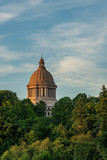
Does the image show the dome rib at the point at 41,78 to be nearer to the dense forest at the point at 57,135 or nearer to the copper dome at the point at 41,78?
the copper dome at the point at 41,78

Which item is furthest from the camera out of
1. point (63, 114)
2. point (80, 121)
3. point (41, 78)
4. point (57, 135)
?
point (41, 78)

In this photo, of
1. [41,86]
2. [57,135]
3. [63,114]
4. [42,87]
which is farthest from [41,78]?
[57,135]

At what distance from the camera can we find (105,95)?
1619 inches

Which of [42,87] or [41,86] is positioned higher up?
[41,86]

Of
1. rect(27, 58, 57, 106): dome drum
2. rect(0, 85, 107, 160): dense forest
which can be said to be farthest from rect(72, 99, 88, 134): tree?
rect(27, 58, 57, 106): dome drum

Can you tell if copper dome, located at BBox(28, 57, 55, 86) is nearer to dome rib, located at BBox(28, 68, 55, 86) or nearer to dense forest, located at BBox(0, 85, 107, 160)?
dome rib, located at BBox(28, 68, 55, 86)

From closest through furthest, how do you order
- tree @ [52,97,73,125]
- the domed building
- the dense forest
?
the dense forest, tree @ [52,97,73,125], the domed building

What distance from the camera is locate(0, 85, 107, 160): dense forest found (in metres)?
38.0

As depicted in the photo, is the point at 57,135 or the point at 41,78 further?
the point at 41,78

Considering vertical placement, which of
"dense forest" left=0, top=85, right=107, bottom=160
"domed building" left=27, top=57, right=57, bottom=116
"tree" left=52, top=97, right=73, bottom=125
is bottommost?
"dense forest" left=0, top=85, right=107, bottom=160

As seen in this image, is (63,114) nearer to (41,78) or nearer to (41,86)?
(41,86)

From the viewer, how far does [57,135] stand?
4875 centimetres

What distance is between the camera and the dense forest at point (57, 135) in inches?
1497

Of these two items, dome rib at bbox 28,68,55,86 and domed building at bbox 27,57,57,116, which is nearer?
domed building at bbox 27,57,57,116
